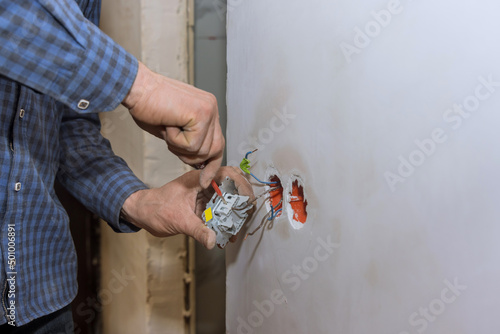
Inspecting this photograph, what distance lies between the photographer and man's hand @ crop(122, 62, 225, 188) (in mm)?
624

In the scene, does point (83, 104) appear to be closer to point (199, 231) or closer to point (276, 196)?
point (199, 231)

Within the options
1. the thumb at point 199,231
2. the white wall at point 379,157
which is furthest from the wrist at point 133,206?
the white wall at point 379,157

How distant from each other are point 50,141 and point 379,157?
0.67 m

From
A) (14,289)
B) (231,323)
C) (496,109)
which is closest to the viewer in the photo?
(496,109)

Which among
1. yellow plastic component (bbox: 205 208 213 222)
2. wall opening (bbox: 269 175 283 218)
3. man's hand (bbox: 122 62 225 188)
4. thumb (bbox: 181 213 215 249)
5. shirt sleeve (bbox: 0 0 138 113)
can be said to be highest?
shirt sleeve (bbox: 0 0 138 113)

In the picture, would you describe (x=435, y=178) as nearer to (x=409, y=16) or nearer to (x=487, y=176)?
(x=487, y=176)

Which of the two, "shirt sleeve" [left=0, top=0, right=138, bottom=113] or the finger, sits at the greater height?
"shirt sleeve" [left=0, top=0, right=138, bottom=113]

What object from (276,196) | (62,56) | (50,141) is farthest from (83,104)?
(276,196)

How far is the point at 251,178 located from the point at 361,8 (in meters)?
0.46

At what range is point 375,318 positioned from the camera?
65 cm

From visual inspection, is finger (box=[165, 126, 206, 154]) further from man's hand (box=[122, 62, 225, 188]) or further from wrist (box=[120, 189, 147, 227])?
wrist (box=[120, 189, 147, 227])

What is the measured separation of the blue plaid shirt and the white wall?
32 cm

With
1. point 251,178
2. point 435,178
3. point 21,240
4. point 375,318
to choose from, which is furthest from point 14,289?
point 435,178

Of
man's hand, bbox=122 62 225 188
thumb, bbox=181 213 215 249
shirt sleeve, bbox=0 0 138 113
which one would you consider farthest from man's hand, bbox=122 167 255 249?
shirt sleeve, bbox=0 0 138 113
